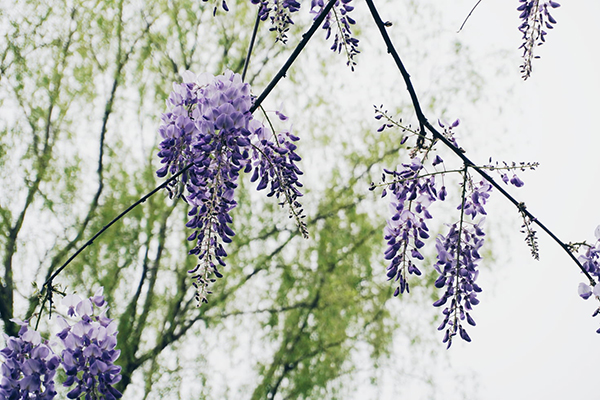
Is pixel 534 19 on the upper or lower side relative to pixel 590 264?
upper

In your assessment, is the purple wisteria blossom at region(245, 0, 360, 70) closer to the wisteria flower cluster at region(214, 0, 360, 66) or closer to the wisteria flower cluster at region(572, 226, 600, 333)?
the wisteria flower cluster at region(214, 0, 360, 66)

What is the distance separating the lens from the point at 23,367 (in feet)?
2.56

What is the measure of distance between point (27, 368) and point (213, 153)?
443 mm

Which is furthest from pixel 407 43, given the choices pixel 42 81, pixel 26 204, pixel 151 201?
pixel 26 204

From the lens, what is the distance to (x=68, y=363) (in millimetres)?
761

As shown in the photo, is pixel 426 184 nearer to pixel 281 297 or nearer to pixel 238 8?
pixel 281 297

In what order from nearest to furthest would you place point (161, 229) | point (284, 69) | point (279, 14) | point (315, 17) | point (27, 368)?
point (284, 69) → point (27, 368) → point (279, 14) → point (315, 17) → point (161, 229)

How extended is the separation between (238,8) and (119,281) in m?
2.25

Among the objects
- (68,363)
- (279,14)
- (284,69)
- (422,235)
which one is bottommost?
(68,363)

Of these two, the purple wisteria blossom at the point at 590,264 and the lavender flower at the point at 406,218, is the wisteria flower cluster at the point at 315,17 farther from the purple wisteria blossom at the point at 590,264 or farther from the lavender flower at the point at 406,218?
the purple wisteria blossom at the point at 590,264

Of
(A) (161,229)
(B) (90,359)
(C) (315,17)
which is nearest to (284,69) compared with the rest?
(C) (315,17)

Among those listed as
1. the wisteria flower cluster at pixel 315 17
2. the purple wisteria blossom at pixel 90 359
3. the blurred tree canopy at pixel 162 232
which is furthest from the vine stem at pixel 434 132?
the blurred tree canopy at pixel 162 232

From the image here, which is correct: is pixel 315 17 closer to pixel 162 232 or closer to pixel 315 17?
pixel 315 17

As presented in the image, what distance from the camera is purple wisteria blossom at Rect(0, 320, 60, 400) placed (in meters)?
0.77
